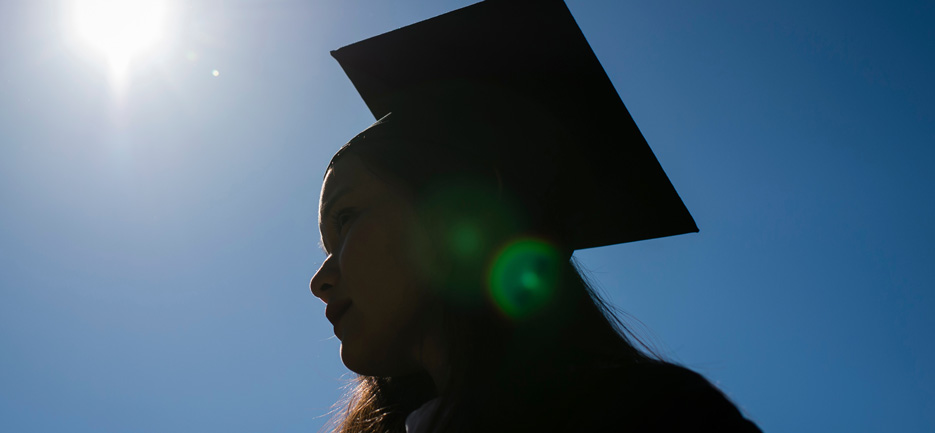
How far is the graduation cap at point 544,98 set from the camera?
2.15 meters

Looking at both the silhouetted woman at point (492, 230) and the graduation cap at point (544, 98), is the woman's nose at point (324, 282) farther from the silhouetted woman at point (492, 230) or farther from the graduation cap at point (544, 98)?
the graduation cap at point (544, 98)

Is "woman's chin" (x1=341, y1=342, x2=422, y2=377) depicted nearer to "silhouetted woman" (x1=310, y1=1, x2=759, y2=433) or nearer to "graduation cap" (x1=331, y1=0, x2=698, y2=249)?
"silhouetted woman" (x1=310, y1=1, x2=759, y2=433)

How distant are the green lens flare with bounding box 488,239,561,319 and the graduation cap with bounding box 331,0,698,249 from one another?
39cm

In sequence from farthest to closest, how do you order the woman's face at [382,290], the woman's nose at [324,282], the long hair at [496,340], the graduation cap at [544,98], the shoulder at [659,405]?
the graduation cap at [544,98] < the woman's nose at [324,282] < the woman's face at [382,290] < the long hair at [496,340] < the shoulder at [659,405]

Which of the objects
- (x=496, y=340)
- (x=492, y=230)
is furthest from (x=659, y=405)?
(x=492, y=230)

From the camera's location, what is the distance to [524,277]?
61.1 inches

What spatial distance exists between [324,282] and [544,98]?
49.9 inches

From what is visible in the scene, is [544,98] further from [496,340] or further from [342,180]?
[496,340]

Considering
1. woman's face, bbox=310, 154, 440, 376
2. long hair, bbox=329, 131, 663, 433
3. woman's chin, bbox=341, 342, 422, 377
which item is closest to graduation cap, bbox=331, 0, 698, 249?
long hair, bbox=329, 131, 663, 433

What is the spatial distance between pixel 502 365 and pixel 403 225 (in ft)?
1.62

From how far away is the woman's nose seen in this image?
62.3 inches

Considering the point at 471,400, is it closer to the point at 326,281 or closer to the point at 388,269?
the point at 388,269

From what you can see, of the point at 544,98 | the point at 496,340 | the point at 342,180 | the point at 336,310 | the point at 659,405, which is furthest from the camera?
the point at 544,98

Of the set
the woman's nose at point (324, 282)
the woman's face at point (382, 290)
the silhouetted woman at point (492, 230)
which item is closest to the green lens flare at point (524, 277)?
the silhouetted woman at point (492, 230)
